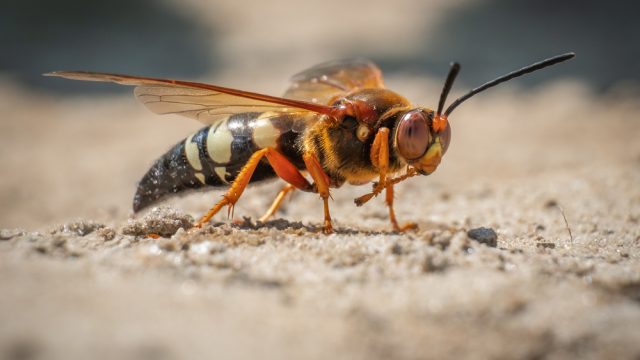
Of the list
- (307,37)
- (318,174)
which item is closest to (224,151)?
(318,174)

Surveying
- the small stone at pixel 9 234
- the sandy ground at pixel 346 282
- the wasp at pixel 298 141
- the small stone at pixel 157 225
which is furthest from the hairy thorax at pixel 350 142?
the small stone at pixel 9 234

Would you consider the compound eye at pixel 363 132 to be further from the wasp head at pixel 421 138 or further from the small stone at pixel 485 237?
the small stone at pixel 485 237

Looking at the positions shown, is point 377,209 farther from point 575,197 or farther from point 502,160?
point 502,160

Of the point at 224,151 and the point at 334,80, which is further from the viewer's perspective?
the point at 334,80

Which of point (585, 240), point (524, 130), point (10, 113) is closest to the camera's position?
point (585, 240)

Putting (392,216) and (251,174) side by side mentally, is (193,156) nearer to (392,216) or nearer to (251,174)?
(251,174)

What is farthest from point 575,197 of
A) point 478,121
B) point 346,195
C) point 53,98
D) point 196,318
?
point 53,98
